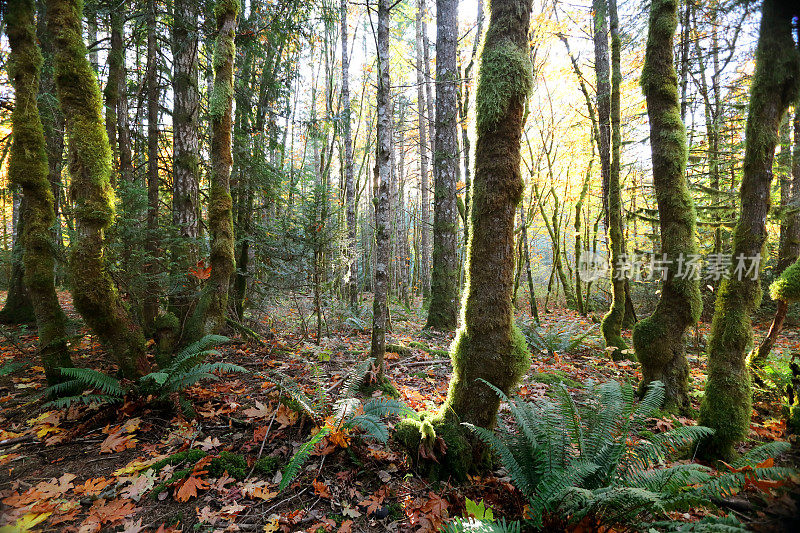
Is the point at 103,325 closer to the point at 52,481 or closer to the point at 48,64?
the point at 52,481

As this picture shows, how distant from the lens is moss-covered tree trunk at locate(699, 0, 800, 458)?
11.1 feet

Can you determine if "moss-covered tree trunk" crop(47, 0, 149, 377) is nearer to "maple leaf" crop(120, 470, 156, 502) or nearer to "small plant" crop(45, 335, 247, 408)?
"small plant" crop(45, 335, 247, 408)

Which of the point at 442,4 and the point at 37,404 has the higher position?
the point at 442,4

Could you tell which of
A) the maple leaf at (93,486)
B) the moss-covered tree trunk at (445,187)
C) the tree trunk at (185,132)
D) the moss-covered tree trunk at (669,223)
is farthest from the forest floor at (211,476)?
the moss-covered tree trunk at (445,187)

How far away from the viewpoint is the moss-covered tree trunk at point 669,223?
444 centimetres

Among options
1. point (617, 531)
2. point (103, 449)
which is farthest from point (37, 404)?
point (617, 531)

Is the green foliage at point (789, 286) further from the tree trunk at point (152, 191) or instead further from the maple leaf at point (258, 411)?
the tree trunk at point (152, 191)

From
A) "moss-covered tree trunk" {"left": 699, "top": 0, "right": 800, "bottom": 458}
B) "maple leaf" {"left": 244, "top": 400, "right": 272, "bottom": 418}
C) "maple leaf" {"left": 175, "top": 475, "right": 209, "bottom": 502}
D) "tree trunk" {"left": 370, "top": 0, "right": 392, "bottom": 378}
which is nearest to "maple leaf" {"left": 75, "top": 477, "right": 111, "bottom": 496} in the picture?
"maple leaf" {"left": 175, "top": 475, "right": 209, "bottom": 502}

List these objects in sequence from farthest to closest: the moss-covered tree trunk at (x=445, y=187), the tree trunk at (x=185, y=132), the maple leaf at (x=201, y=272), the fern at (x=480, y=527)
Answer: the moss-covered tree trunk at (x=445, y=187) → the tree trunk at (x=185, y=132) → the maple leaf at (x=201, y=272) → the fern at (x=480, y=527)

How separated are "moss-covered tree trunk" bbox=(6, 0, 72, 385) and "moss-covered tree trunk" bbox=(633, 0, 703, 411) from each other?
307 inches

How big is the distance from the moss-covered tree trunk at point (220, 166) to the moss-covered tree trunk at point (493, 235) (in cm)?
385

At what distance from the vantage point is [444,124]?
827cm

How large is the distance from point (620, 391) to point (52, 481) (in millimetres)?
5158

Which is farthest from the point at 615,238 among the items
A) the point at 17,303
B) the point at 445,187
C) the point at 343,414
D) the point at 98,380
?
the point at 17,303
